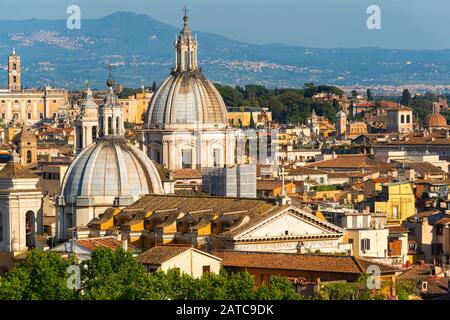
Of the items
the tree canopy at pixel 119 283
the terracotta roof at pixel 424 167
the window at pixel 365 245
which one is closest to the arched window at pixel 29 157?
the terracotta roof at pixel 424 167

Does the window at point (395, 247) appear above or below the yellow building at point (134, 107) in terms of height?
above

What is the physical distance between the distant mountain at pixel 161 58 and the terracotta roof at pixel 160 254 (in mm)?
52784

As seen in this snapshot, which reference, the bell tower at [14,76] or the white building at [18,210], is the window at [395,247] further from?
the bell tower at [14,76]

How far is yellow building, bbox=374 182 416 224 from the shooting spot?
54375mm

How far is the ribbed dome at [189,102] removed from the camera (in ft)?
206

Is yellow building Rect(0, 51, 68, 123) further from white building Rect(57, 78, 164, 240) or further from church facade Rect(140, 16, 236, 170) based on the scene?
white building Rect(57, 78, 164, 240)

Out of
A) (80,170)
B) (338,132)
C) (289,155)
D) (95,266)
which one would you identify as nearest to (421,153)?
(289,155)

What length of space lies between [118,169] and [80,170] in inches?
31.4

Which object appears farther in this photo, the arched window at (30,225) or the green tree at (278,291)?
the arched window at (30,225)

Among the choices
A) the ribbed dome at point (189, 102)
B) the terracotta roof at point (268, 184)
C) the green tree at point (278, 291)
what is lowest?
the terracotta roof at point (268, 184)

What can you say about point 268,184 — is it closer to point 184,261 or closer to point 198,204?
point 198,204

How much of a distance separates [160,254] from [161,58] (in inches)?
3184

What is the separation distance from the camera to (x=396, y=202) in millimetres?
55594

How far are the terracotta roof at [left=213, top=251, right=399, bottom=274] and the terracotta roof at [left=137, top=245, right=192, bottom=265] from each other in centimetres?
81
